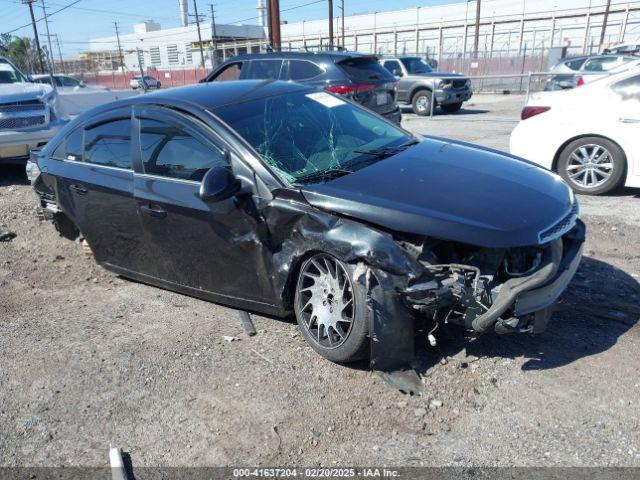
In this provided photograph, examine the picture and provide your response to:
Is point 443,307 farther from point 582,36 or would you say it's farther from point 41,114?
point 582,36

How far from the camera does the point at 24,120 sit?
8.41 metres

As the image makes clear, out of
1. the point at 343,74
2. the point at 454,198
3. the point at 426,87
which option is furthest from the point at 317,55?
the point at 454,198

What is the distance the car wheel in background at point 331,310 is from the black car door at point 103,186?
4.82 ft

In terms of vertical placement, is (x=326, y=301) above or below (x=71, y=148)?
below

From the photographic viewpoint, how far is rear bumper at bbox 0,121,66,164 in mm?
8227

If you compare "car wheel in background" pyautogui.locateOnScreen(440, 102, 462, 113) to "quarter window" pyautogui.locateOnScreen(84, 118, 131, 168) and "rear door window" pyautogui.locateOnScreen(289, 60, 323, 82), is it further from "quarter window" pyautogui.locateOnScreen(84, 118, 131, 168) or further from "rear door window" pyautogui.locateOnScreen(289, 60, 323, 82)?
"quarter window" pyautogui.locateOnScreen(84, 118, 131, 168)

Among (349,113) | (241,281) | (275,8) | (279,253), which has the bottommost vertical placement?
(241,281)

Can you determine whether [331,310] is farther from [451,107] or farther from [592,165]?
[451,107]

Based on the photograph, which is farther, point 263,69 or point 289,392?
point 263,69

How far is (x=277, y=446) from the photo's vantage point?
2736mm

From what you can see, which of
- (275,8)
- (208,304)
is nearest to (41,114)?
(208,304)

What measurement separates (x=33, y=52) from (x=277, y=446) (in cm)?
6850

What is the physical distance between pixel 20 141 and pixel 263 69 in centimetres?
469

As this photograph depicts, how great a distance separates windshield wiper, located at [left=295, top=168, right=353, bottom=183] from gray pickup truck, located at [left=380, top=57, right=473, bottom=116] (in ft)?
46.1
